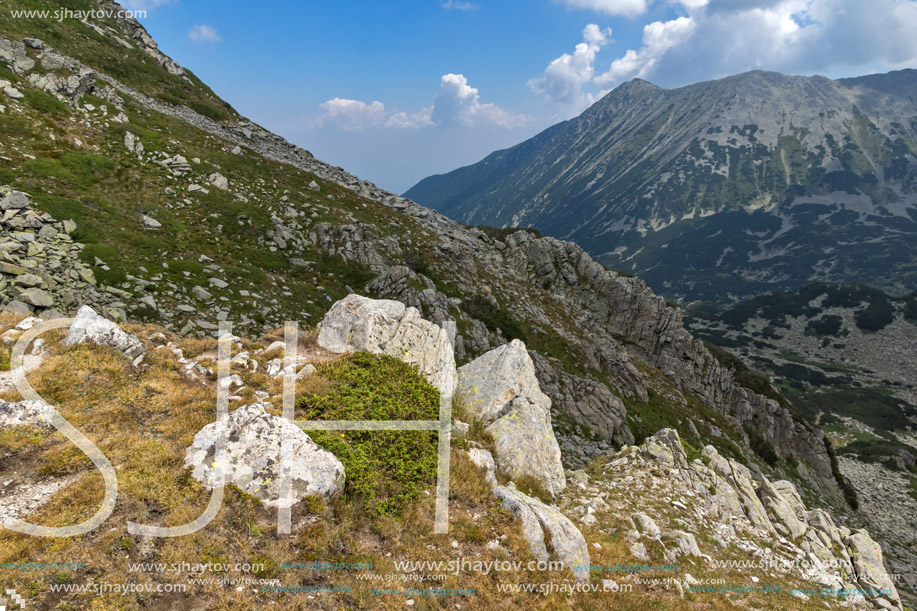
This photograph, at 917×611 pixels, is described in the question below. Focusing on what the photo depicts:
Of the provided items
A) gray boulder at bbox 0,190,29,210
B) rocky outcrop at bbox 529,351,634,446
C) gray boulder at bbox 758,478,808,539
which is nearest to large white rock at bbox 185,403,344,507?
gray boulder at bbox 758,478,808,539

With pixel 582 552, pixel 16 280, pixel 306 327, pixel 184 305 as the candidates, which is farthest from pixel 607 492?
pixel 16 280

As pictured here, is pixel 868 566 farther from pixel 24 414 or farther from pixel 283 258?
pixel 283 258

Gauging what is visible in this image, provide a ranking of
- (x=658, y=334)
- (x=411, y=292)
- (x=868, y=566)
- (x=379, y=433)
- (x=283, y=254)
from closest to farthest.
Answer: (x=379, y=433)
(x=868, y=566)
(x=283, y=254)
(x=411, y=292)
(x=658, y=334)

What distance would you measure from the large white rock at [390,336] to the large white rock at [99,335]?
649cm

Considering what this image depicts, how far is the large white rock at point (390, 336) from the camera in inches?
647

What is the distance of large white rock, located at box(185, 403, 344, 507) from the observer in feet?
29.6

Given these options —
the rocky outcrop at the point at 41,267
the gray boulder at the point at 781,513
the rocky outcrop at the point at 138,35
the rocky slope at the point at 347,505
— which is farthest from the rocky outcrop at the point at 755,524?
the rocky outcrop at the point at 138,35

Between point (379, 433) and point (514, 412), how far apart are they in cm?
653

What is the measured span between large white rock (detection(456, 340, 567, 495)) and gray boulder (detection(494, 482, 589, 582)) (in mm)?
2877

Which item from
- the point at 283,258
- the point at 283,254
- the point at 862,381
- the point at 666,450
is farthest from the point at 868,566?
the point at 862,381

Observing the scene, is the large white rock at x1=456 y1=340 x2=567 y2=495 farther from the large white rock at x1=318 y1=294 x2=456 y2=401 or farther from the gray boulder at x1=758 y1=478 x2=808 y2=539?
the gray boulder at x1=758 y1=478 x2=808 y2=539

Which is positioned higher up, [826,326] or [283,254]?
[283,254]

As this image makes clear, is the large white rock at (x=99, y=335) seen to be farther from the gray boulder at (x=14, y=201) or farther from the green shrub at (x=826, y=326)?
the green shrub at (x=826, y=326)

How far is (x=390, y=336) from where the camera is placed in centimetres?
1691
